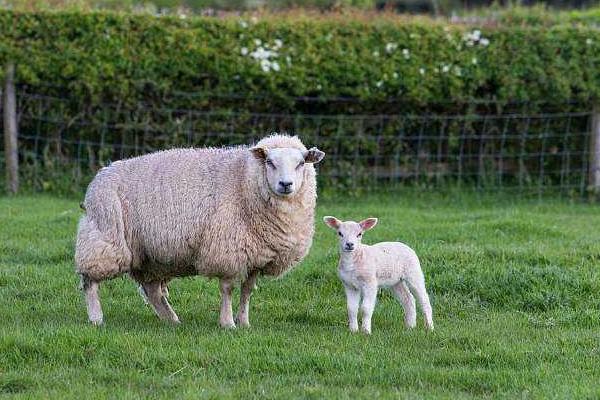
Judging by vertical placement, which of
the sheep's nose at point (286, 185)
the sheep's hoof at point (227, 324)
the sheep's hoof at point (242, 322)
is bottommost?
the sheep's hoof at point (242, 322)

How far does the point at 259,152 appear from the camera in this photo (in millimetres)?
8031

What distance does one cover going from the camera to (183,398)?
596 centimetres

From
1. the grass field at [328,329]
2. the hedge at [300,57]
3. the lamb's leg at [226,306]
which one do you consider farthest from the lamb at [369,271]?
the hedge at [300,57]

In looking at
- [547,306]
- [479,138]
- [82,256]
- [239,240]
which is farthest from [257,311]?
[479,138]

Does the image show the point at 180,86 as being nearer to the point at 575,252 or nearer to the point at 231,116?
the point at 231,116

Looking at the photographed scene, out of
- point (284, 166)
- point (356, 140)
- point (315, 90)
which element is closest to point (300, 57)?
point (315, 90)

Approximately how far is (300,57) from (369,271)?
6183mm

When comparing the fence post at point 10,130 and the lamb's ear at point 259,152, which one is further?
the fence post at point 10,130

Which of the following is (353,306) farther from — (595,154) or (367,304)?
(595,154)

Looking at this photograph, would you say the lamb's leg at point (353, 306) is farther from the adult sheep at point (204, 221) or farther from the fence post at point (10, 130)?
the fence post at point (10, 130)

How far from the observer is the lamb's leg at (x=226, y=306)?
7867 mm

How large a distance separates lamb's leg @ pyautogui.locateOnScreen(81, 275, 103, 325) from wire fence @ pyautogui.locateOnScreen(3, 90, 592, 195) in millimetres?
5610

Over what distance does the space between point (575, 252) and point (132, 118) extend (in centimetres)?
601

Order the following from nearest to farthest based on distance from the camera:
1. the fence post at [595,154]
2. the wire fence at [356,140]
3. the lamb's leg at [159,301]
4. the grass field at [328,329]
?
the grass field at [328,329], the lamb's leg at [159,301], the wire fence at [356,140], the fence post at [595,154]
